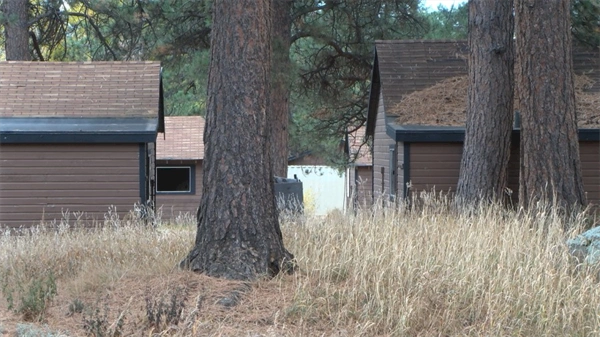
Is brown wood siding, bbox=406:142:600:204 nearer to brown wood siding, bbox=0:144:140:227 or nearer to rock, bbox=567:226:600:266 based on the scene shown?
brown wood siding, bbox=0:144:140:227

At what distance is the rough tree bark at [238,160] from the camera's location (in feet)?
25.9

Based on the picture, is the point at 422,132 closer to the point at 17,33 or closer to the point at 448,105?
the point at 448,105

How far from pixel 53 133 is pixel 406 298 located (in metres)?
10.8

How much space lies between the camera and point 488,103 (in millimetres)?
13742

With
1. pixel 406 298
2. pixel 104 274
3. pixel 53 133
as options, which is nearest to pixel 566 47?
pixel 406 298

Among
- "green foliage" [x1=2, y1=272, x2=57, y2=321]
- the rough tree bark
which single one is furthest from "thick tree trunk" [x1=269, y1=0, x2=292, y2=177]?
"green foliage" [x1=2, y1=272, x2=57, y2=321]

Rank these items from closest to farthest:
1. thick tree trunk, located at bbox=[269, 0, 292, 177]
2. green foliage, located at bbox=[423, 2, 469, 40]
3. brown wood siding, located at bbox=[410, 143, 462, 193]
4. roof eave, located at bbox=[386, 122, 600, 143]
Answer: roof eave, located at bbox=[386, 122, 600, 143]
brown wood siding, located at bbox=[410, 143, 462, 193]
thick tree trunk, located at bbox=[269, 0, 292, 177]
green foliage, located at bbox=[423, 2, 469, 40]

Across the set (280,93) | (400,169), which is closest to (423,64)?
(400,169)

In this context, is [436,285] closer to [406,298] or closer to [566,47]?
[406,298]

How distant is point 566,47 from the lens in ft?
37.1

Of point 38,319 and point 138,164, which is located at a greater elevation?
point 138,164

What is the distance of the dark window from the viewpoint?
2880 cm

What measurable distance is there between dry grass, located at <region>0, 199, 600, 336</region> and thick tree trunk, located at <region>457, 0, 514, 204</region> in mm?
4328

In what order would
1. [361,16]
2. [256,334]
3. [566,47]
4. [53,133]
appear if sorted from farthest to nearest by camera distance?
[361,16] → [53,133] → [566,47] → [256,334]
